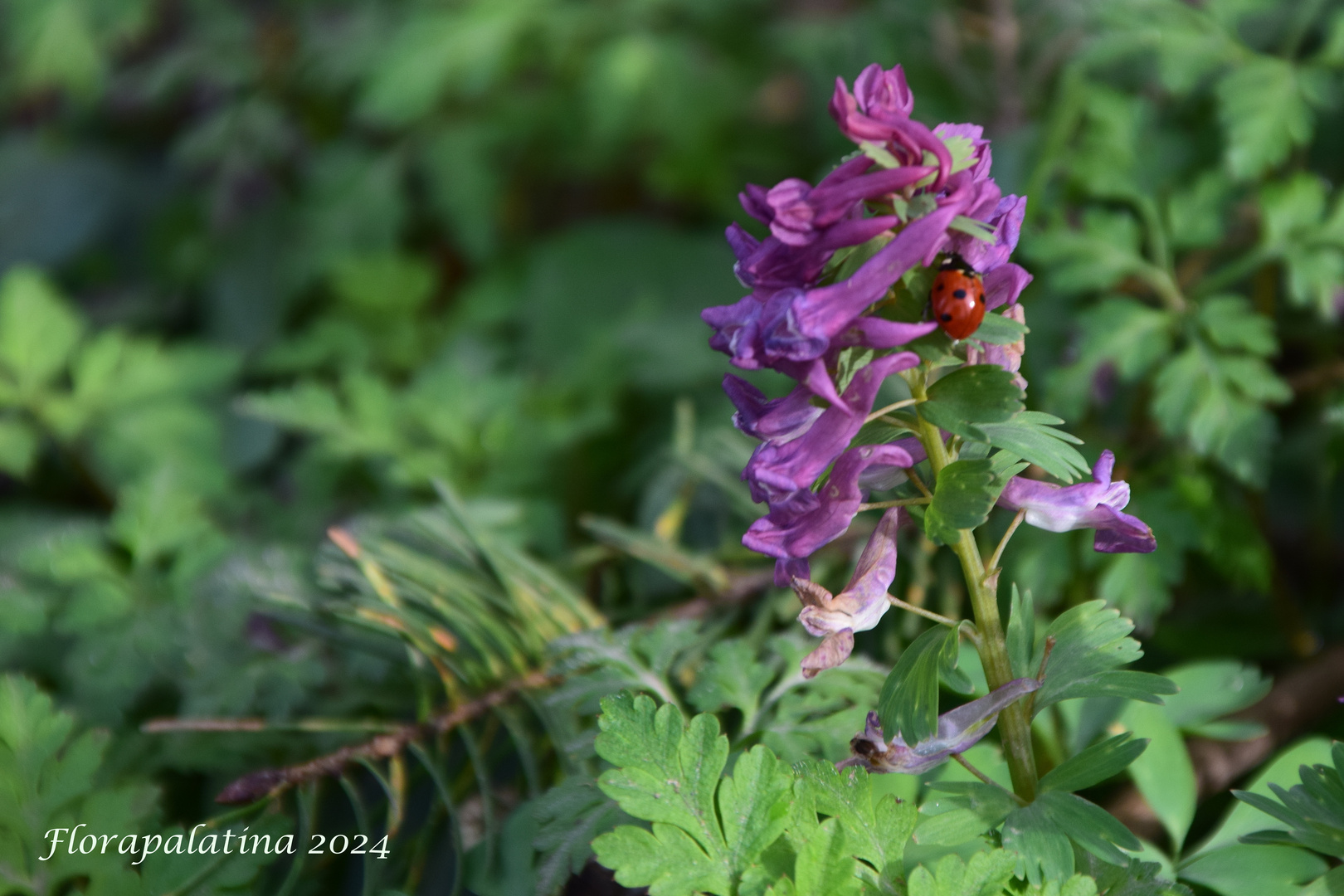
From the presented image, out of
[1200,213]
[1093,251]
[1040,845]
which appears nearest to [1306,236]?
[1200,213]

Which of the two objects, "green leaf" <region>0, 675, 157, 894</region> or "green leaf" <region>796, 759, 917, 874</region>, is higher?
"green leaf" <region>0, 675, 157, 894</region>

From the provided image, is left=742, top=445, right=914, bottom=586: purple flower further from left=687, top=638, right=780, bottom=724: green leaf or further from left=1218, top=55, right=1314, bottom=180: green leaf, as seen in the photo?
left=1218, top=55, right=1314, bottom=180: green leaf

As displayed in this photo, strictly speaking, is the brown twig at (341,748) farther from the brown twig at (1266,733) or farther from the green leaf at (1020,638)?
the brown twig at (1266,733)

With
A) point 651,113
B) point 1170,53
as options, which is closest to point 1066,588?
point 1170,53

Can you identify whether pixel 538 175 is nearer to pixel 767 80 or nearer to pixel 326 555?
pixel 767 80

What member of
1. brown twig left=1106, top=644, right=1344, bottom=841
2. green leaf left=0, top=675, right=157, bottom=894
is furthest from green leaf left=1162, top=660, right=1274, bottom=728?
green leaf left=0, top=675, right=157, bottom=894

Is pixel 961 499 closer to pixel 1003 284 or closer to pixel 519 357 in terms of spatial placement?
pixel 1003 284
